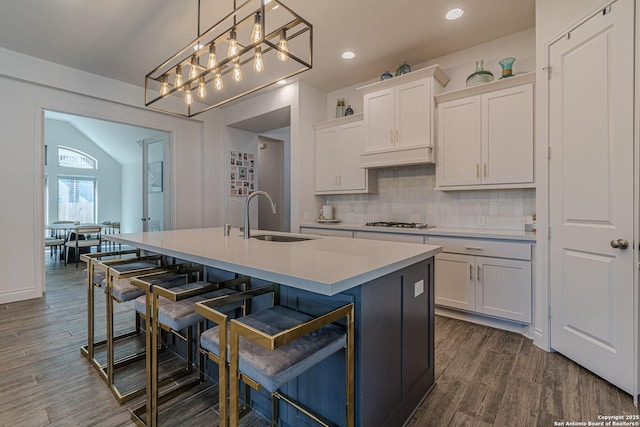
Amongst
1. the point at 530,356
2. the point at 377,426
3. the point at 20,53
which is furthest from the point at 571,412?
the point at 20,53

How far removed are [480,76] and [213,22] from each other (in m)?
2.70

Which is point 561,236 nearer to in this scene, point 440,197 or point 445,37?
point 440,197

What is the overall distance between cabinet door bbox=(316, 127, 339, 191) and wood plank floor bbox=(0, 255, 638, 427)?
2.40m

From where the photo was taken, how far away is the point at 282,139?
667 cm

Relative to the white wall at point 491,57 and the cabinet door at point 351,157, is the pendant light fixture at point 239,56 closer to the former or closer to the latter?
the cabinet door at point 351,157

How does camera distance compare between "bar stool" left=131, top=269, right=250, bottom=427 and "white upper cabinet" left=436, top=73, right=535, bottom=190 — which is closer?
"bar stool" left=131, top=269, right=250, bottom=427

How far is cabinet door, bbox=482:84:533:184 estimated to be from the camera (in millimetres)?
2721

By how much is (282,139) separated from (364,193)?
10.7 feet

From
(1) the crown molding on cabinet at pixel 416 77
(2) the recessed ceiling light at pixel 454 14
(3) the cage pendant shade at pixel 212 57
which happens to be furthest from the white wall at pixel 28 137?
(2) the recessed ceiling light at pixel 454 14

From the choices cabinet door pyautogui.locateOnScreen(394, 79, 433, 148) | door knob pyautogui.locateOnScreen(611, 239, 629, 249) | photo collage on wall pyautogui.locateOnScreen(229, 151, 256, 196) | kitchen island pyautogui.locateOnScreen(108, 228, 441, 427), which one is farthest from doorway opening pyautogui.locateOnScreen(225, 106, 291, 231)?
door knob pyautogui.locateOnScreen(611, 239, 629, 249)

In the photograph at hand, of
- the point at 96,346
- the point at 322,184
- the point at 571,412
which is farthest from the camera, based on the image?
the point at 322,184

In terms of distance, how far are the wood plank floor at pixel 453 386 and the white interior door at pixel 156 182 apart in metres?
2.52

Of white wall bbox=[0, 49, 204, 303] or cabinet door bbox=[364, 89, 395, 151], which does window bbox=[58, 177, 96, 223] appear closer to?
white wall bbox=[0, 49, 204, 303]

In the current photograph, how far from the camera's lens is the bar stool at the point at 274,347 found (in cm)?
100
